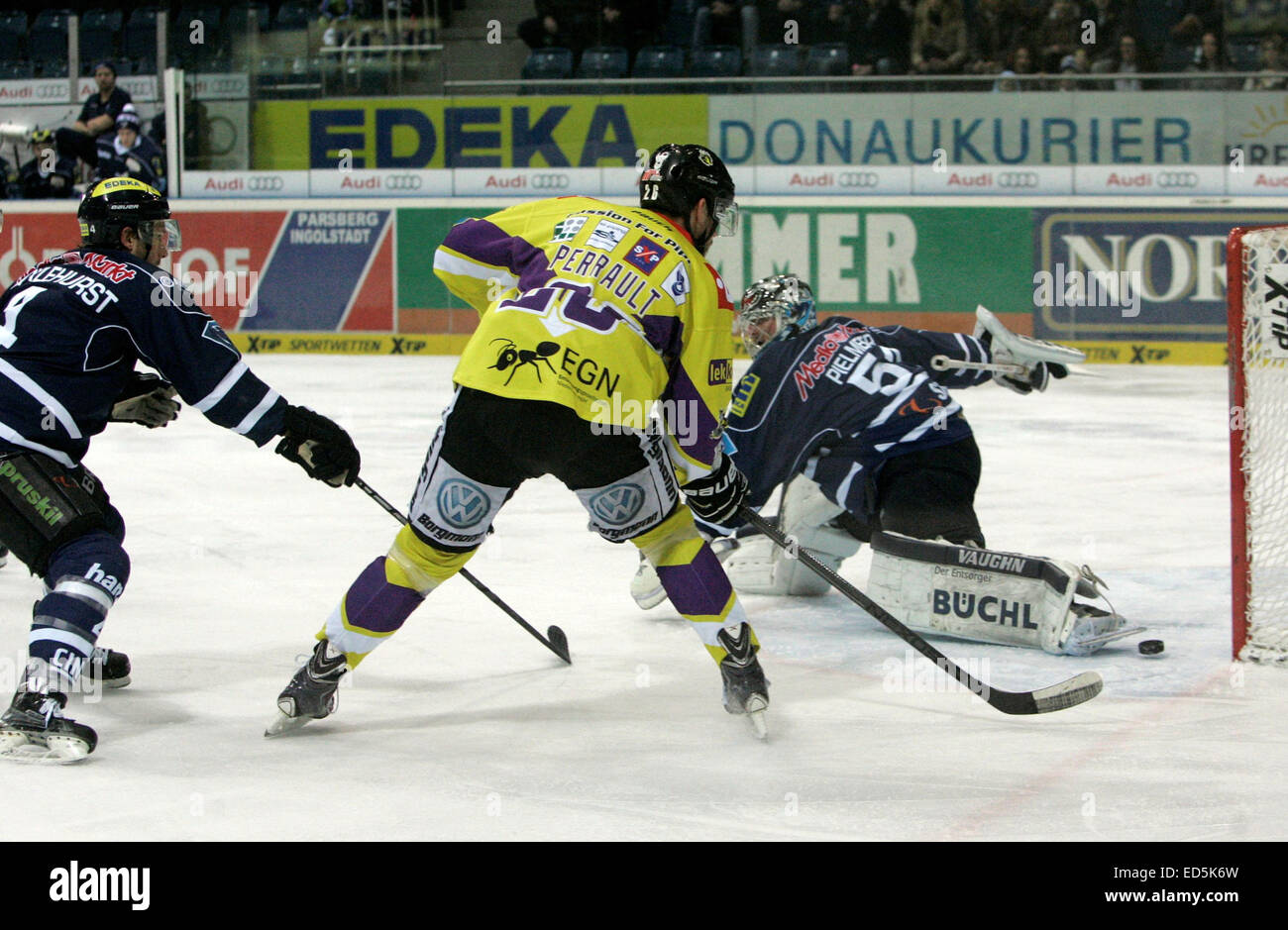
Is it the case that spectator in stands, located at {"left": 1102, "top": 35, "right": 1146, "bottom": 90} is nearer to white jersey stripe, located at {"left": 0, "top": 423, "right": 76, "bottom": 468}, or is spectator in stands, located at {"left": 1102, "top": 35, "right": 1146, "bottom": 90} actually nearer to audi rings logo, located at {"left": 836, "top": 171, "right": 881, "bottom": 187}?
audi rings logo, located at {"left": 836, "top": 171, "right": 881, "bottom": 187}

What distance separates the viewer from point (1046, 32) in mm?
10922

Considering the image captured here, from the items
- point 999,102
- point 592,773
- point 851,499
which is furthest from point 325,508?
point 999,102

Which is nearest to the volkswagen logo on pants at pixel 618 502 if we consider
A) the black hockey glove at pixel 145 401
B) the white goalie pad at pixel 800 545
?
the black hockey glove at pixel 145 401

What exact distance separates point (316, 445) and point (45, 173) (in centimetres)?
976

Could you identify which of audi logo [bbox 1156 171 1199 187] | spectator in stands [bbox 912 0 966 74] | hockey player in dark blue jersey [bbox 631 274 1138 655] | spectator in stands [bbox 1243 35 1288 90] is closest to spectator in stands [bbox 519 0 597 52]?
spectator in stands [bbox 912 0 966 74]

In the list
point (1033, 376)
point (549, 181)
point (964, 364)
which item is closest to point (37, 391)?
point (964, 364)

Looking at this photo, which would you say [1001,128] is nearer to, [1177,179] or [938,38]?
[938,38]

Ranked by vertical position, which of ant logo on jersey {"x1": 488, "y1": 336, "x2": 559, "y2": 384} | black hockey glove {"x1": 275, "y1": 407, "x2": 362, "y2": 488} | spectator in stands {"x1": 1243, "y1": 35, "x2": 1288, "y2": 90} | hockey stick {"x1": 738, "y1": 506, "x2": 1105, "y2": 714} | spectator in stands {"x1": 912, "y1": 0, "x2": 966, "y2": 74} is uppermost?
spectator in stands {"x1": 912, "y1": 0, "x2": 966, "y2": 74}

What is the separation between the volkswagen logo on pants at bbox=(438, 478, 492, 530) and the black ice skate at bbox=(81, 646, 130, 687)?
1.06m

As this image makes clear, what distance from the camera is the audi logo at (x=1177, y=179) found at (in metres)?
10.3

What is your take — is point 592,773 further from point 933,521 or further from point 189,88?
point 189,88

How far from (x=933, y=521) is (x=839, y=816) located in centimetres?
160

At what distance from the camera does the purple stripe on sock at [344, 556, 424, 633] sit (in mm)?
3068

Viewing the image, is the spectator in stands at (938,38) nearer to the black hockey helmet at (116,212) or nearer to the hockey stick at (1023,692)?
the hockey stick at (1023,692)
